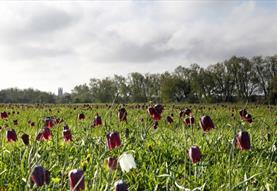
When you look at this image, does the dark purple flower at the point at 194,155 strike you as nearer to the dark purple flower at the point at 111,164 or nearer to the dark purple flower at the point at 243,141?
the dark purple flower at the point at 243,141

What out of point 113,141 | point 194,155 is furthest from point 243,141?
point 113,141

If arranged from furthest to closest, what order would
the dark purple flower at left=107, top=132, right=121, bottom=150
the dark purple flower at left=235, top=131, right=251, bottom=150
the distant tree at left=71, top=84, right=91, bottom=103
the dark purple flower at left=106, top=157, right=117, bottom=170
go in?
the distant tree at left=71, top=84, right=91, bottom=103, the dark purple flower at left=235, top=131, right=251, bottom=150, the dark purple flower at left=107, top=132, right=121, bottom=150, the dark purple flower at left=106, top=157, right=117, bottom=170

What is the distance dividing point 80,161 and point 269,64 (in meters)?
62.6

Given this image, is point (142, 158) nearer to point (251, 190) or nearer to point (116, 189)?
point (251, 190)

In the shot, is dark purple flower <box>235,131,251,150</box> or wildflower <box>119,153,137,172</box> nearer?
wildflower <box>119,153,137,172</box>

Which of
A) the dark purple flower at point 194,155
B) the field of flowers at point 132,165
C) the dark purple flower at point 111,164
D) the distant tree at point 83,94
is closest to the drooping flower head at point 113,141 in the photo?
the field of flowers at point 132,165

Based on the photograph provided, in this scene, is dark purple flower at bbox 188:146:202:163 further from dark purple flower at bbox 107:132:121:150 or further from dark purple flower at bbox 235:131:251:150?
dark purple flower at bbox 107:132:121:150

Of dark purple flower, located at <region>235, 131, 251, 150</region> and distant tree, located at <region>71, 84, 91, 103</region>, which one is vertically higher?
distant tree, located at <region>71, 84, 91, 103</region>

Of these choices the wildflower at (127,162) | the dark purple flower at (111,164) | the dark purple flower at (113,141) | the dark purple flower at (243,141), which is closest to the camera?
the wildflower at (127,162)

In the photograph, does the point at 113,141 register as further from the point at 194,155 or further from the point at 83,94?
the point at 83,94

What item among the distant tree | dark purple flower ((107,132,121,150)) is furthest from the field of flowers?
the distant tree

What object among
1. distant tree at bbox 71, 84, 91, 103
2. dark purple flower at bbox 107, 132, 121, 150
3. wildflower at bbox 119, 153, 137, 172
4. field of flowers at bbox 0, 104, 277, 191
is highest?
distant tree at bbox 71, 84, 91, 103

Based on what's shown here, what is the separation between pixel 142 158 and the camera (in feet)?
13.5

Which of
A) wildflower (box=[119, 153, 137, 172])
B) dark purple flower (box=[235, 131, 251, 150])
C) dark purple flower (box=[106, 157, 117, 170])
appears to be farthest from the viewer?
dark purple flower (box=[235, 131, 251, 150])
